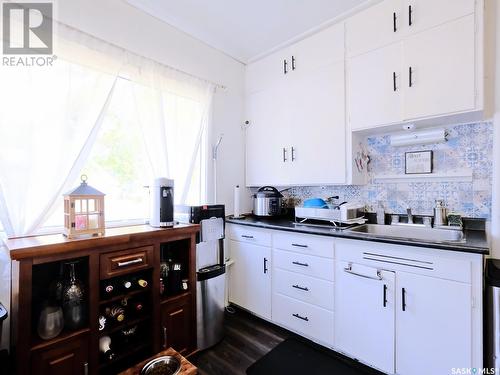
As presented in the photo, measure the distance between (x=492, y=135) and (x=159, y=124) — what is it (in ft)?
7.80

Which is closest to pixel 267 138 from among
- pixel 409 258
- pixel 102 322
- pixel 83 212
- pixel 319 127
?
pixel 319 127

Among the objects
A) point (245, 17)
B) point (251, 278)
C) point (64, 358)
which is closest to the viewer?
point (64, 358)

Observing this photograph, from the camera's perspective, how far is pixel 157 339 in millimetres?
1561

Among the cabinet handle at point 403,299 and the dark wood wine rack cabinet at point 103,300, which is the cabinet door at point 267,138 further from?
the cabinet handle at point 403,299

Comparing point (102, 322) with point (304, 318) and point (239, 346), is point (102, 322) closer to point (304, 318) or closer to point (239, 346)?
point (239, 346)

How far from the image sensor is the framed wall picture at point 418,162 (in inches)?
75.0

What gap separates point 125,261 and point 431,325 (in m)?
1.76

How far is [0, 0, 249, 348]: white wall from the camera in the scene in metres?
1.62

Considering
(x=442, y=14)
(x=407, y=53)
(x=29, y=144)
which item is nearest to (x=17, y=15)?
(x=29, y=144)

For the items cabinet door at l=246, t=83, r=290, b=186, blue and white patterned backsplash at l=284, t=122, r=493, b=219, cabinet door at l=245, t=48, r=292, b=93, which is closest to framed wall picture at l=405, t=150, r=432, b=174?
blue and white patterned backsplash at l=284, t=122, r=493, b=219

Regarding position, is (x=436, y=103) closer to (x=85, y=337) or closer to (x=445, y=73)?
(x=445, y=73)

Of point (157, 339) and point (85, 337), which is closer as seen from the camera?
point (85, 337)

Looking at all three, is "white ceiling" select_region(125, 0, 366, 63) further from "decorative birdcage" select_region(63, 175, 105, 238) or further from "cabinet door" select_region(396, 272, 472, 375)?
"cabinet door" select_region(396, 272, 472, 375)

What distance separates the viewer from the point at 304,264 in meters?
1.90
